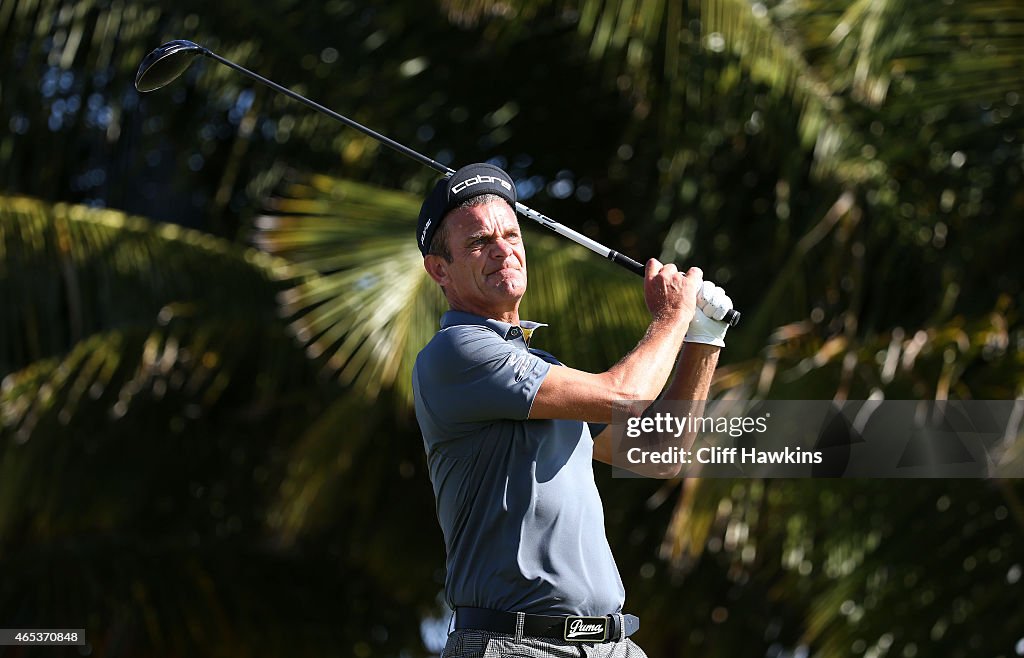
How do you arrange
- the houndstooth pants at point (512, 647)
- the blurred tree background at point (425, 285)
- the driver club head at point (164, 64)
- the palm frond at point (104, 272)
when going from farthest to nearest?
the palm frond at point (104, 272) → the blurred tree background at point (425, 285) → the driver club head at point (164, 64) → the houndstooth pants at point (512, 647)

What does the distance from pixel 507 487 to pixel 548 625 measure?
30 cm

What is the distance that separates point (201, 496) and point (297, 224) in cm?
295

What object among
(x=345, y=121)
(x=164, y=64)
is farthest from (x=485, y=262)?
(x=164, y=64)

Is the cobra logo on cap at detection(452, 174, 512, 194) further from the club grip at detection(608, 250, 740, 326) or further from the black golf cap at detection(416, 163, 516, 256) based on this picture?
the club grip at detection(608, 250, 740, 326)

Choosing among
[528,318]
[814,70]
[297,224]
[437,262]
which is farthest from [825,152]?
[437,262]

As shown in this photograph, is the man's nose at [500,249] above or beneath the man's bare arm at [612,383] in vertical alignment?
above

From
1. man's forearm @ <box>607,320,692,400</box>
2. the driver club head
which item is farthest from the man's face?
the driver club head

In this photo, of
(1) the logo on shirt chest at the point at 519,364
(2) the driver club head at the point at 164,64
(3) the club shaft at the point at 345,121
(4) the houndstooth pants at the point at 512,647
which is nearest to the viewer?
(4) the houndstooth pants at the point at 512,647

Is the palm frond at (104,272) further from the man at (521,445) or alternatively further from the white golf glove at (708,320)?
the white golf glove at (708,320)

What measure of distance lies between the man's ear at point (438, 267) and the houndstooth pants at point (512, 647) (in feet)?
2.73

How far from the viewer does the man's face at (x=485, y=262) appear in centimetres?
325

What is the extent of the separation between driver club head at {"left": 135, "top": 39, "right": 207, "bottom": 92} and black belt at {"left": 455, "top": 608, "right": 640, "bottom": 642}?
1783 millimetres

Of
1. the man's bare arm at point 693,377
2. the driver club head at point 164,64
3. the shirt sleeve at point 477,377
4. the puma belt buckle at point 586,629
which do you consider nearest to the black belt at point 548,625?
the puma belt buckle at point 586,629

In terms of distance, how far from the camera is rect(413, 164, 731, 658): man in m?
2.94
